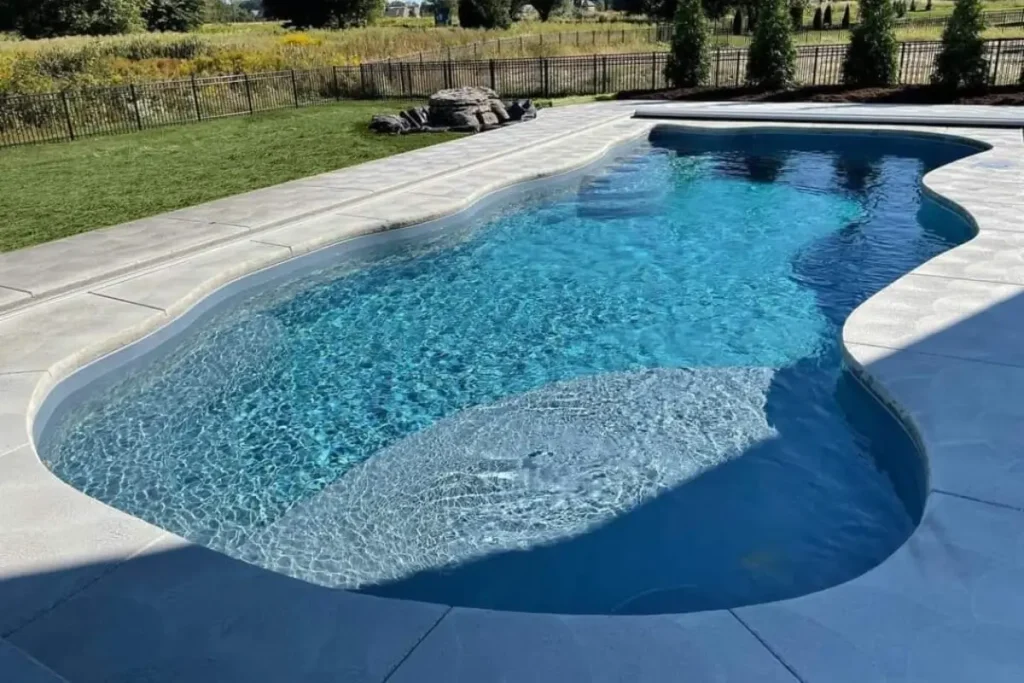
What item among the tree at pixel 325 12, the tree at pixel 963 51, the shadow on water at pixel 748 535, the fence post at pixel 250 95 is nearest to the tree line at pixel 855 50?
the tree at pixel 963 51

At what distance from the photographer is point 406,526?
4129 millimetres

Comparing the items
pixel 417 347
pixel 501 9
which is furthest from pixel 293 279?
pixel 501 9

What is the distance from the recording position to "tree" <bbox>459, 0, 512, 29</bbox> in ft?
137

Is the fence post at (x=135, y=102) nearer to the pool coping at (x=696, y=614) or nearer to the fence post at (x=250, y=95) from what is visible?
the fence post at (x=250, y=95)

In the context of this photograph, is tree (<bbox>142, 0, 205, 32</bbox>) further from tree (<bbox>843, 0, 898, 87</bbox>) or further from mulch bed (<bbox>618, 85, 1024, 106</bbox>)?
tree (<bbox>843, 0, 898, 87</bbox>)

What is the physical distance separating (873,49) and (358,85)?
13.5 metres

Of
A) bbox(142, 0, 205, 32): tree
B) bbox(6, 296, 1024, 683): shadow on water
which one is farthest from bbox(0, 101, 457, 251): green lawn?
bbox(142, 0, 205, 32): tree

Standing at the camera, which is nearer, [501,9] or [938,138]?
[938,138]

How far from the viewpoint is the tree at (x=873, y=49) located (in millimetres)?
16922

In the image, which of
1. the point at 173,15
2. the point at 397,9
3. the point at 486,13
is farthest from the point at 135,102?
the point at 397,9

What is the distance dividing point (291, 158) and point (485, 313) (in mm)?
7340

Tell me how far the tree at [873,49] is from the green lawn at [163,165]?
31.8 feet

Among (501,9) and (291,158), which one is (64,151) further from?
(501,9)

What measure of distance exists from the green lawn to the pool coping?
2.92 metres
